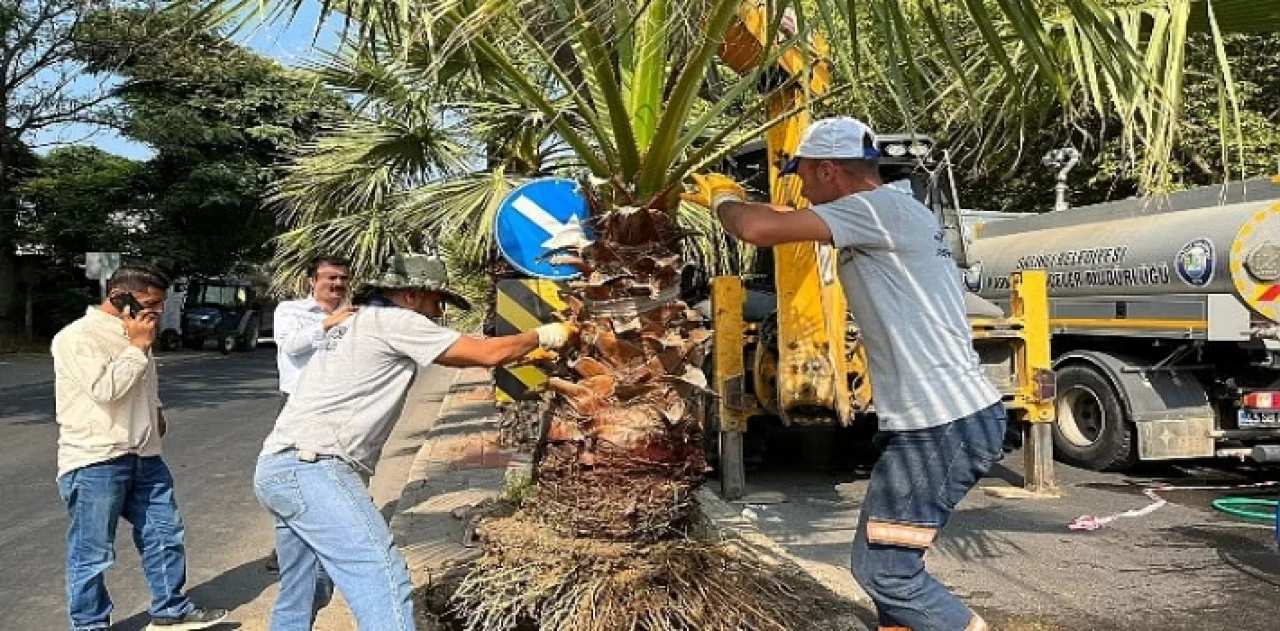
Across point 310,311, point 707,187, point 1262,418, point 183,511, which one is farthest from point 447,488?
point 1262,418

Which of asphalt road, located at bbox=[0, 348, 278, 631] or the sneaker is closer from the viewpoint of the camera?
the sneaker

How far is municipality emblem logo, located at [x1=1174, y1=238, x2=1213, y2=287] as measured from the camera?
8555 millimetres

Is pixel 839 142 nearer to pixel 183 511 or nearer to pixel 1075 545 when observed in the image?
pixel 1075 545

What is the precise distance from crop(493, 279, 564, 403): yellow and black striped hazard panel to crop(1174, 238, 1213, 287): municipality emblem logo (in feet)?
20.9

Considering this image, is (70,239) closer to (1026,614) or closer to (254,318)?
(254,318)

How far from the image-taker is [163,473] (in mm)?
4996

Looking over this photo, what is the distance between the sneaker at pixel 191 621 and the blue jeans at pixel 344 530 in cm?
168

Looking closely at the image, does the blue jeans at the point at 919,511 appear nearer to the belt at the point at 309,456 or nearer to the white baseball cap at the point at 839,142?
the white baseball cap at the point at 839,142

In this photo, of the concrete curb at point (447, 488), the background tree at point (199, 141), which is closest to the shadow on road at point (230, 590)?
the concrete curb at point (447, 488)

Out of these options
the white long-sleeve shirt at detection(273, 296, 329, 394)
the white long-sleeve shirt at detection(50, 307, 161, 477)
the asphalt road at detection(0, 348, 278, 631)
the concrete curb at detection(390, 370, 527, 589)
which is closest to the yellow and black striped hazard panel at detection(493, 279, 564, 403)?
the concrete curb at detection(390, 370, 527, 589)

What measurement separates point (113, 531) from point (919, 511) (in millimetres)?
3593

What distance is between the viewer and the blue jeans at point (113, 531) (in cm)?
451

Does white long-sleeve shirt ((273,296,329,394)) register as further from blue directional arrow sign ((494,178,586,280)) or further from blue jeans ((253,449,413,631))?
blue jeans ((253,449,413,631))

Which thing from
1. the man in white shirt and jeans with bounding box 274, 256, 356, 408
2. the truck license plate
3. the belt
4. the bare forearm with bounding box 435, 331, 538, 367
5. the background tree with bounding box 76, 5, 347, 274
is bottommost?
the truck license plate
